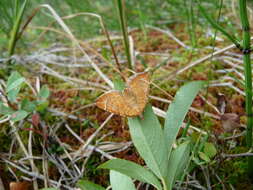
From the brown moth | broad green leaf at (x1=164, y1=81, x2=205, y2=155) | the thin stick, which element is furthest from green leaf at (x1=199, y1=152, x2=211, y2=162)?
the thin stick

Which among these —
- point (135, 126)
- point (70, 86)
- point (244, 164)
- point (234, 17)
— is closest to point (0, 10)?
point (70, 86)

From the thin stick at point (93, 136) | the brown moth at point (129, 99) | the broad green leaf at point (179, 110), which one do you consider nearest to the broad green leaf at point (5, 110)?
the thin stick at point (93, 136)

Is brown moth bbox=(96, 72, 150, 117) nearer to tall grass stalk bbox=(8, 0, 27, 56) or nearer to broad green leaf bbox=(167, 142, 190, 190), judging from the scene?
broad green leaf bbox=(167, 142, 190, 190)

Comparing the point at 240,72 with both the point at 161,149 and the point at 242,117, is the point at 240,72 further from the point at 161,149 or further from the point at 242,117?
the point at 161,149

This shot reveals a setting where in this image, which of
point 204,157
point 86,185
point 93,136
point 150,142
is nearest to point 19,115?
point 93,136

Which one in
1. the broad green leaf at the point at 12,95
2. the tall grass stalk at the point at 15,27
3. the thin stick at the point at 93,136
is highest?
the tall grass stalk at the point at 15,27

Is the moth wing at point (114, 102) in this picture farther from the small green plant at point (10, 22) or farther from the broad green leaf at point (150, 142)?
the small green plant at point (10, 22)

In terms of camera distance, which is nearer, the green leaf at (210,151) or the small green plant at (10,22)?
the green leaf at (210,151)
